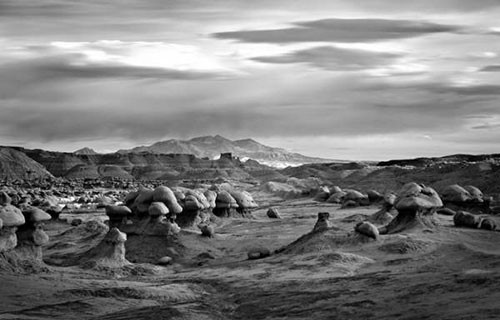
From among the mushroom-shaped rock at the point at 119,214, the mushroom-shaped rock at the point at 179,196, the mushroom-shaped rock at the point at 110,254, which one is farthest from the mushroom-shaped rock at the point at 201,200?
the mushroom-shaped rock at the point at 110,254

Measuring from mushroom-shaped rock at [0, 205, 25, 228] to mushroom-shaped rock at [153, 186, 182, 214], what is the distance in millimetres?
12525

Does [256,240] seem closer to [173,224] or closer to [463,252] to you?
[173,224]

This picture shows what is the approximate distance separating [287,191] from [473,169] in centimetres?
2587

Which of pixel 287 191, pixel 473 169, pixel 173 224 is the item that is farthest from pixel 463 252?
pixel 287 191

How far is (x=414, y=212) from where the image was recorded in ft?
126

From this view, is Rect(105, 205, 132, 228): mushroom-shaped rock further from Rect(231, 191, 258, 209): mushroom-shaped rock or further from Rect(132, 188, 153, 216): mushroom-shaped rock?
Rect(231, 191, 258, 209): mushroom-shaped rock

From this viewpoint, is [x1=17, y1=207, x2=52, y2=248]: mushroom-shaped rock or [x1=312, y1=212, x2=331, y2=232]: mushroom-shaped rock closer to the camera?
[x1=17, y1=207, x2=52, y2=248]: mushroom-shaped rock

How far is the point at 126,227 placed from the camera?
3969 cm

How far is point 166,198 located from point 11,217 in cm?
1357

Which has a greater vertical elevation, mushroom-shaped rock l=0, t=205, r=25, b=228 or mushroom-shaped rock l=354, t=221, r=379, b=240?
mushroom-shaped rock l=0, t=205, r=25, b=228

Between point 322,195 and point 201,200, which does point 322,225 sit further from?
point 322,195

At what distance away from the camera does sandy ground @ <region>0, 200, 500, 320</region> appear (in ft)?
67.4

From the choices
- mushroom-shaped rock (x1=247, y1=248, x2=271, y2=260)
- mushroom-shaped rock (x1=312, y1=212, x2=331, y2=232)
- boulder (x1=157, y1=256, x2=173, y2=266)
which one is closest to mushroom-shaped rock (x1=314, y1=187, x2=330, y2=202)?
mushroom-shaped rock (x1=312, y1=212, x2=331, y2=232)

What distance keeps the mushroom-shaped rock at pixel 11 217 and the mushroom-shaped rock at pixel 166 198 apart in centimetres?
1253
